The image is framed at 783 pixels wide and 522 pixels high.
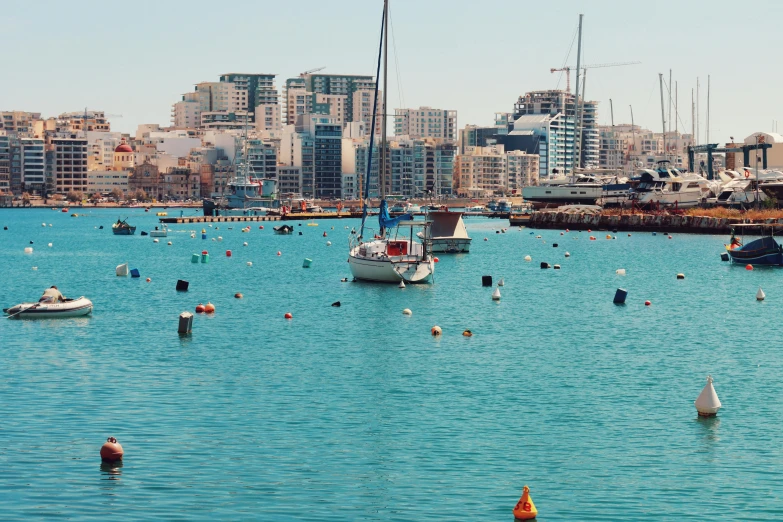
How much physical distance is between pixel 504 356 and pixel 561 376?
4.66m

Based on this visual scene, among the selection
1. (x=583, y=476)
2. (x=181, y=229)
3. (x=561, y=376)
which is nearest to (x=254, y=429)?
(x=583, y=476)

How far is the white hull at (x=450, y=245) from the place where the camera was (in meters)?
102

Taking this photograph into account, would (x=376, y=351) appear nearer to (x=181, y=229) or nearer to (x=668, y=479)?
(x=668, y=479)

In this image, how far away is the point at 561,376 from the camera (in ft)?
127

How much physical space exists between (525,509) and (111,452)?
369 inches

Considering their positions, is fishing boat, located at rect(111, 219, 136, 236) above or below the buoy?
above

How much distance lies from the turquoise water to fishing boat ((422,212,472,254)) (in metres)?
35.0

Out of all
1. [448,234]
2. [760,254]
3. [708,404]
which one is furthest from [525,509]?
[448,234]

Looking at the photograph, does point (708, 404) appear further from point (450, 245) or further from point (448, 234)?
point (448, 234)

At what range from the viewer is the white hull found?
10238 centimetres

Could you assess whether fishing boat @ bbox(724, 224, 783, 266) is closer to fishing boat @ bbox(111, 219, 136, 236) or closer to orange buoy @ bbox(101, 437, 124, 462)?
orange buoy @ bbox(101, 437, 124, 462)

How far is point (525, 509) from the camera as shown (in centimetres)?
2320

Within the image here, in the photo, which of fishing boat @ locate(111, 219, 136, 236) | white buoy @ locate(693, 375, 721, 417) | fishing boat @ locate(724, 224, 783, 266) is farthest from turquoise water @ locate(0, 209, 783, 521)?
fishing boat @ locate(111, 219, 136, 236)

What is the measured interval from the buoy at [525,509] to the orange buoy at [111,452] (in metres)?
9.06
